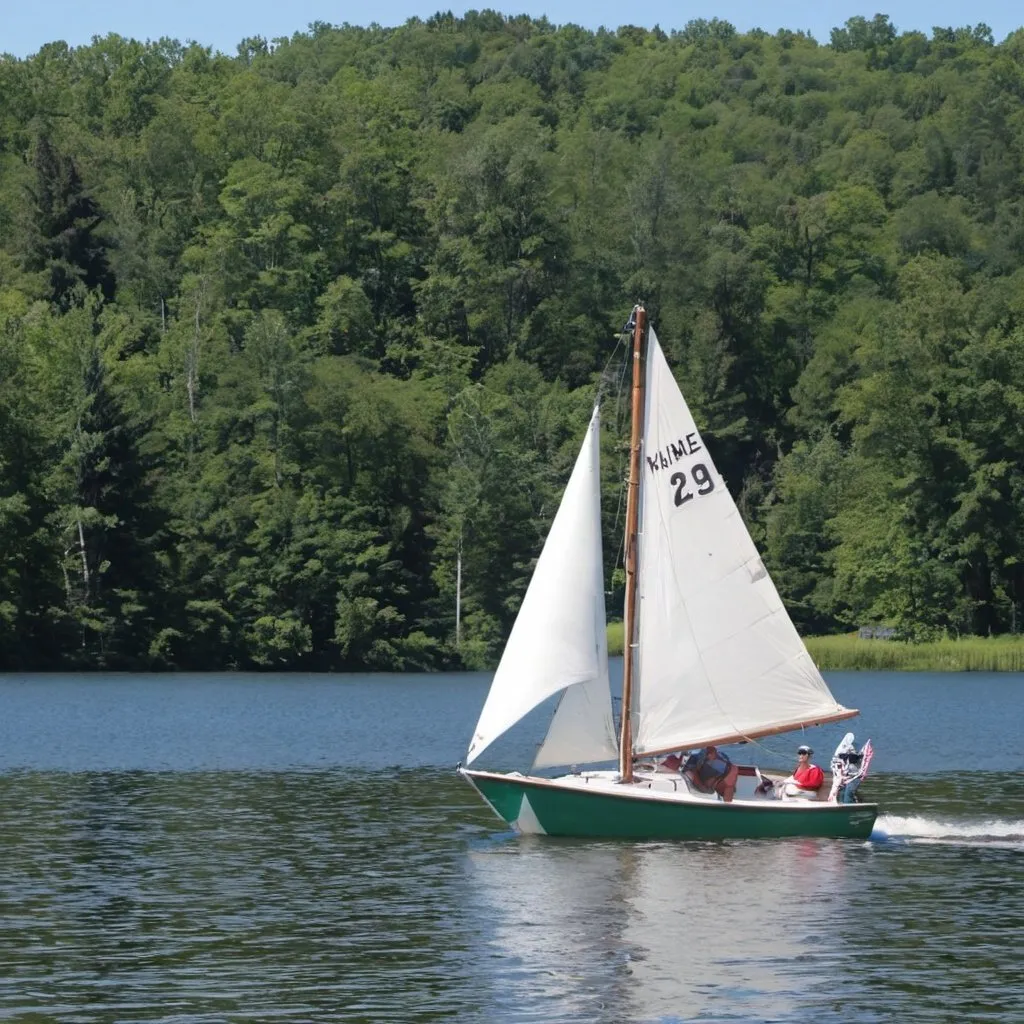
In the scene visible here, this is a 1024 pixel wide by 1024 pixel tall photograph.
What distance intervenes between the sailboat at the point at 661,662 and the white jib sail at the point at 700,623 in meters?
0.02

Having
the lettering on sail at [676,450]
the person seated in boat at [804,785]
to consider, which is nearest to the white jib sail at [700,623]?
the lettering on sail at [676,450]

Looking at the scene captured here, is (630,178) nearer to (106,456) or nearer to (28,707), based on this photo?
(106,456)

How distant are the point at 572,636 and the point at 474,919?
732 cm

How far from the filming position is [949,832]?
38.5 meters

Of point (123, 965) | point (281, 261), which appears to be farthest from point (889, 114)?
point (123, 965)

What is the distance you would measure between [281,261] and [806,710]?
11423 cm

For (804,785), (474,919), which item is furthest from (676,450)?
(474,919)

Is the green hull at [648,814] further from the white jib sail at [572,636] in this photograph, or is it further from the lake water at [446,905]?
the white jib sail at [572,636]

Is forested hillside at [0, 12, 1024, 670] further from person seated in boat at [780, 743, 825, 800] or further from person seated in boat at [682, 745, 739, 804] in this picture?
person seated in boat at [682, 745, 739, 804]

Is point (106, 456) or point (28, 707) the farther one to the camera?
point (106, 456)

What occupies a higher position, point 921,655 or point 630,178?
point 630,178

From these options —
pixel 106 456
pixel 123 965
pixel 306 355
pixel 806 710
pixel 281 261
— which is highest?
pixel 281 261

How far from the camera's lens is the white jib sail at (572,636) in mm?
35375

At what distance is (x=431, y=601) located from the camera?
11094 cm
